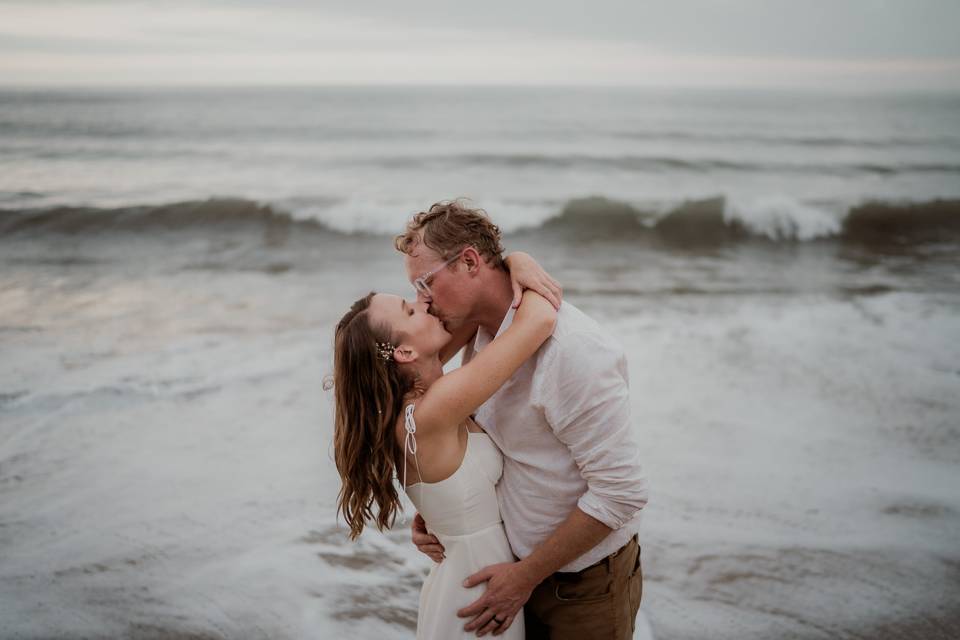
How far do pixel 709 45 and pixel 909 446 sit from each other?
40.5 m

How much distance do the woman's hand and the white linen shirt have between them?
53 mm

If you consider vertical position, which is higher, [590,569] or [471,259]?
[471,259]

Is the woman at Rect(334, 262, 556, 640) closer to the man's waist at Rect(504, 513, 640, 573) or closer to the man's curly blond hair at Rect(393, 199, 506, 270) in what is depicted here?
the man's waist at Rect(504, 513, 640, 573)

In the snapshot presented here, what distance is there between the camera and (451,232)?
220 cm

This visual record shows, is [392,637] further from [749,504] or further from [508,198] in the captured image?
[508,198]

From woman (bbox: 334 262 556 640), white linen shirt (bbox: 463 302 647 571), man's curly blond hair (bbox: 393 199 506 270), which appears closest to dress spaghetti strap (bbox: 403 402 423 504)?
woman (bbox: 334 262 556 640)

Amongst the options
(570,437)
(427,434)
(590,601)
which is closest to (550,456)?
(570,437)

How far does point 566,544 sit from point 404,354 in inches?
29.2

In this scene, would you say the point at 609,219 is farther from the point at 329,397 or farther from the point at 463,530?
the point at 463,530

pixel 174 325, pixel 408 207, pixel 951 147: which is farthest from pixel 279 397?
pixel 951 147

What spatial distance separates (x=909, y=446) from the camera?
17.5ft

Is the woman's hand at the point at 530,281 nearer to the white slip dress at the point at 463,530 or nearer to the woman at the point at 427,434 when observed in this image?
the woman at the point at 427,434

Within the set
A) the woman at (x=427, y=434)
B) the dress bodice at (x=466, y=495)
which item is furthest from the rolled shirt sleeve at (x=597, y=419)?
the dress bodice at (x=466, y=495)

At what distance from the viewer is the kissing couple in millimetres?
1945
